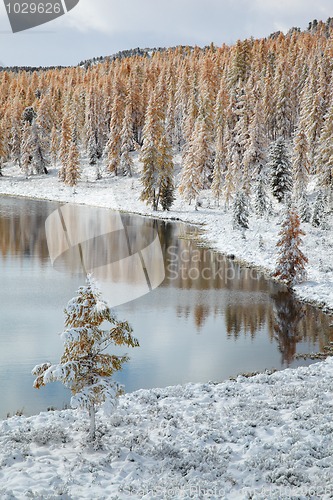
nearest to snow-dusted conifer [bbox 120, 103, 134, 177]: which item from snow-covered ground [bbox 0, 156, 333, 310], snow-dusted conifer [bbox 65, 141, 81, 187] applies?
snow-covered ground [bbox 0, 156, 333, 310]

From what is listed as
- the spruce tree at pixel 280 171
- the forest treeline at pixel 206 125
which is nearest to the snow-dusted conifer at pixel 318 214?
the forest treeline at pixel 206 125

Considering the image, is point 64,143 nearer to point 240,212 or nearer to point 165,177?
point 165,177

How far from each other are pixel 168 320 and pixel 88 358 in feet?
35.1

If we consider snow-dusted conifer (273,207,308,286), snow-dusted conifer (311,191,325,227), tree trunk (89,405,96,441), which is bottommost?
tree trunk (89,405,96,441)

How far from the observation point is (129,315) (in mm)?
21266

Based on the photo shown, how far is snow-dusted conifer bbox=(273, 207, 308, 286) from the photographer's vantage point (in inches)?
1053

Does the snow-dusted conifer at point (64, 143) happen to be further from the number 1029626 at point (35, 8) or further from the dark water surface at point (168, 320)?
the number 1029626 at point (35, 8)

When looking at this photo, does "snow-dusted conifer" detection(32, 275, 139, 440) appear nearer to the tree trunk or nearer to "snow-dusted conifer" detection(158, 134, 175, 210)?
the tree trunk

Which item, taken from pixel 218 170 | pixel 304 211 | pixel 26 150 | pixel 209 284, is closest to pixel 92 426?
pixel 209 284

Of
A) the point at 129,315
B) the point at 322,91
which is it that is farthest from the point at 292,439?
the point at 322,91

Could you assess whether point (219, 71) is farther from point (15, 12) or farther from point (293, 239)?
point (15, 12)

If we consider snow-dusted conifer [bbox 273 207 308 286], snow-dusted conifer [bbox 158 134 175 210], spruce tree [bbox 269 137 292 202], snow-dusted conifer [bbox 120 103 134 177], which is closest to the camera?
snow-dusted conifer [bbox 273 207 308 286]

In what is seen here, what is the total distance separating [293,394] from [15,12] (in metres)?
12.5

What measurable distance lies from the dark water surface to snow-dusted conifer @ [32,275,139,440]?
3.40 metres
